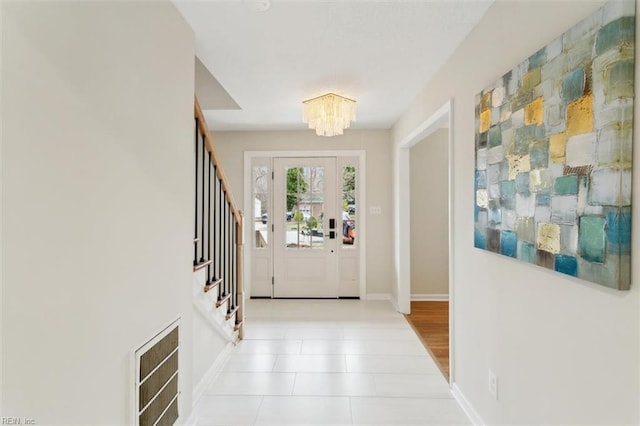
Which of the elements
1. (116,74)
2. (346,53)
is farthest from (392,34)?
(116,74)

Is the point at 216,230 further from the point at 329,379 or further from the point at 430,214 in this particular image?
the point at 430,214

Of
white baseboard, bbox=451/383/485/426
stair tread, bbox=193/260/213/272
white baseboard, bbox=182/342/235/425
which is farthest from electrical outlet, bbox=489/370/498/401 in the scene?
stair tread, bbox=193/260/213/272

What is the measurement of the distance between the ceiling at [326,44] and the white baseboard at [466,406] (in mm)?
2367

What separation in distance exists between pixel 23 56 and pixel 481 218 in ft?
6.94

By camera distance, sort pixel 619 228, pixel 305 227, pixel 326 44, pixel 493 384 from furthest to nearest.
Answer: pixel 305 227
pixel 326 44
pixel 493 384
pixel 619 228

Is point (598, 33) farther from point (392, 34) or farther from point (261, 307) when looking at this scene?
point (261, 307)

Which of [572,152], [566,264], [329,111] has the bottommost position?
[566,264]

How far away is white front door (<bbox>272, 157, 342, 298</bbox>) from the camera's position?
217 inches

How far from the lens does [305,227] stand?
5539mm

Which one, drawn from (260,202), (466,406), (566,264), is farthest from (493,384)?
(260,202)

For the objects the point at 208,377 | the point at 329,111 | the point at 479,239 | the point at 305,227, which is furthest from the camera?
the point at 305,227

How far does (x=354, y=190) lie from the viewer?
552 cm

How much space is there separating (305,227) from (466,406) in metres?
3.50

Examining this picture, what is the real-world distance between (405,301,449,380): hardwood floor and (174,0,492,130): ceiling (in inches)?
96.5
